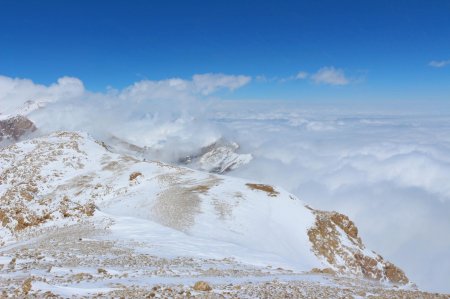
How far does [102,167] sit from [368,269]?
52.1 m

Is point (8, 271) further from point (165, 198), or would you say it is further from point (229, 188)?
point (229, 188)

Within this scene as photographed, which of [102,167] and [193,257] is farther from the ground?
[102,167]

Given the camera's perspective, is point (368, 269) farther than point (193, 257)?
Yes

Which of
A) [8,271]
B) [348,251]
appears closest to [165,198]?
[348,251]

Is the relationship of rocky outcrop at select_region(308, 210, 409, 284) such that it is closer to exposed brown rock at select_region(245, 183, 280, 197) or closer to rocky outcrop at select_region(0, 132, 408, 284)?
rocky outcrop at select_region(0, 132, 408, 284)

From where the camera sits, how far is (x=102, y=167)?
72.0 m

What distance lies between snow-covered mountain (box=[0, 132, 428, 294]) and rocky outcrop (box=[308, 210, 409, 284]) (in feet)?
0.54

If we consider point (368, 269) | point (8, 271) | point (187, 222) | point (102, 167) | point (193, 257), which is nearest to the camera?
point (8, 271)

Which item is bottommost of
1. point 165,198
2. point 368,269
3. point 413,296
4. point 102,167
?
point 368,269

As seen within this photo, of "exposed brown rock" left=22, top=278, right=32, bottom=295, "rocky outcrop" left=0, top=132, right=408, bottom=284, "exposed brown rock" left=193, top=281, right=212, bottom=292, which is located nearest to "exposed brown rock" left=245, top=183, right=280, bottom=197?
"rocky outcrop" left=0, top=132, right=408, bottom=284

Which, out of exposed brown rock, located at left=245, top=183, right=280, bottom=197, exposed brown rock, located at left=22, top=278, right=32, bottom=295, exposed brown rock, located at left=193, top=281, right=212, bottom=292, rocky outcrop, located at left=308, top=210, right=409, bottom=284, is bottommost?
rocky outcrop, located at left=308, top=210, right=409, bottom=284

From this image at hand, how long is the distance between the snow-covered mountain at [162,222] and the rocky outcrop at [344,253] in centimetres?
17

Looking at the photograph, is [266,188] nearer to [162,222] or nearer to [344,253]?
[344,253]

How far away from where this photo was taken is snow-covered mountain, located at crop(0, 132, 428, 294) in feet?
88.7
